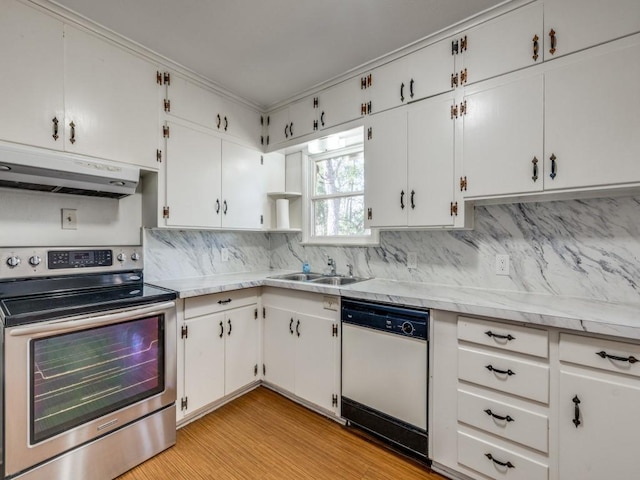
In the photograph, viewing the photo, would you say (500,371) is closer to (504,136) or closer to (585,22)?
(504,136)

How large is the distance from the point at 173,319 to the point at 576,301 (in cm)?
240

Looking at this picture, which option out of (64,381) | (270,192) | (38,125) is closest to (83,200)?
(38,125)

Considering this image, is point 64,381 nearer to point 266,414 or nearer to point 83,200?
point 83,200

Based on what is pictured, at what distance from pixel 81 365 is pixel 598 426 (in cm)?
247

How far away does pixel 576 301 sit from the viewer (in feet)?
5.42

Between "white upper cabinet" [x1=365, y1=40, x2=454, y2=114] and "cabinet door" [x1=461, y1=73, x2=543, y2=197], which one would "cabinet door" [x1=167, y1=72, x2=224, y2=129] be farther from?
"cabinet door" [x1=461, y1=73, x2=543, y2=197]

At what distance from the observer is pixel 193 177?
94.4 inches

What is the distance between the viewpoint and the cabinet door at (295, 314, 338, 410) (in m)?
2.19

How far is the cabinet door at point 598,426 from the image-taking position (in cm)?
122

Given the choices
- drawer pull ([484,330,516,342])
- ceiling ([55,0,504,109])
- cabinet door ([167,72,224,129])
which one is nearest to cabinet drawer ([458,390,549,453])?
drawer pull ([484,330,516,342])

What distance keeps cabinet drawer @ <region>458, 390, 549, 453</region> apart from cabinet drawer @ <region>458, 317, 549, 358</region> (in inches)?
11.6

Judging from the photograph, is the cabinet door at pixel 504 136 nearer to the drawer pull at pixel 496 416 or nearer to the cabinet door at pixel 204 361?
the drawer pull at pixel 496 416

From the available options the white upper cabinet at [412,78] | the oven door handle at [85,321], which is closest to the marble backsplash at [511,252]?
the oven door handle at [85,321]

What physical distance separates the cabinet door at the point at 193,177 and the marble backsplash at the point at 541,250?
150cm
